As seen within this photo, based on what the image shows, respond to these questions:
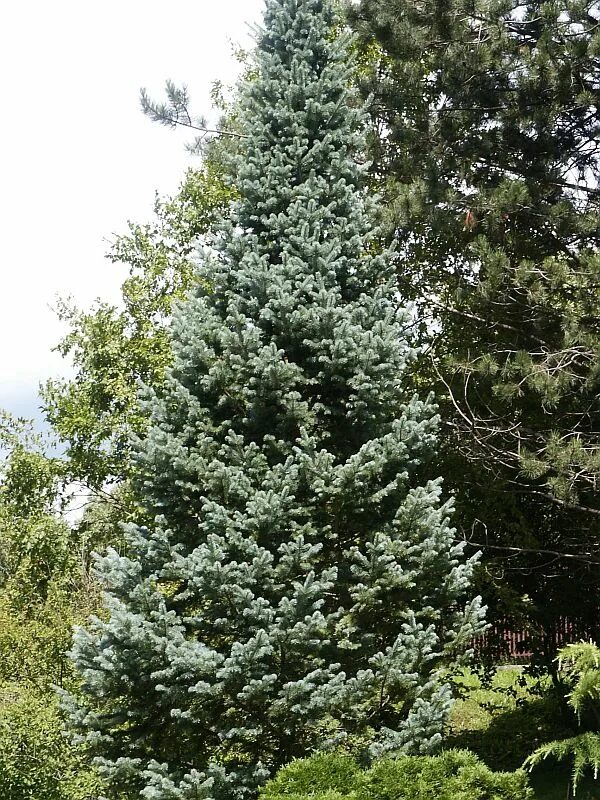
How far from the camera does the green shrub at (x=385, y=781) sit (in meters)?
5.27

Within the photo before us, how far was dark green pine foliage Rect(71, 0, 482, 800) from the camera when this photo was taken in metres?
5.83

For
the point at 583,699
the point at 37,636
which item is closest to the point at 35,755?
the point at 37,636

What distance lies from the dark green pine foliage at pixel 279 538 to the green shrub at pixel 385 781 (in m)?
0.38

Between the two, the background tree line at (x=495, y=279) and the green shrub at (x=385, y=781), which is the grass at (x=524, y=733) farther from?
the green shrub at (x=385, y=781)

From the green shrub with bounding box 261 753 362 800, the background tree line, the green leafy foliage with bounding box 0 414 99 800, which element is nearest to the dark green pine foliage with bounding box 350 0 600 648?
the background tree line

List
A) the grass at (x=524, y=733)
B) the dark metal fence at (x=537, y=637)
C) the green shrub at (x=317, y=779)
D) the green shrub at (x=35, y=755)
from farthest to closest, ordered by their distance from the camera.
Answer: the dark metal fence at (x=537, y=637), the grass at (x=524, y=733), the green shrub at (x=35, y=755), the green shrub at (x=317, y=779)

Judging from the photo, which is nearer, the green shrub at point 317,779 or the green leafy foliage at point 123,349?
the green shrub at point 317,779

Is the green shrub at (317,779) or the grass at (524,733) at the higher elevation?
the grass at (524,733)

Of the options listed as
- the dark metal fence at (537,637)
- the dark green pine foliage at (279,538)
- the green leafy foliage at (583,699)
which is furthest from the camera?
the dark metal fence at (537,637)

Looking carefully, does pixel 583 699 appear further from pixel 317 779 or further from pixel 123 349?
pixel 123 349

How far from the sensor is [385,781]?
532 cm

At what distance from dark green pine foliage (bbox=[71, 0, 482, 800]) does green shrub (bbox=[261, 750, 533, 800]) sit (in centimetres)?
38

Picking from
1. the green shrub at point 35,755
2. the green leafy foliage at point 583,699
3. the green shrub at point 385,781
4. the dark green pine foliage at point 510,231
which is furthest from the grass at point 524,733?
the green shrub at point 35,755

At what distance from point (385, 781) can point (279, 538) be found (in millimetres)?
1851
